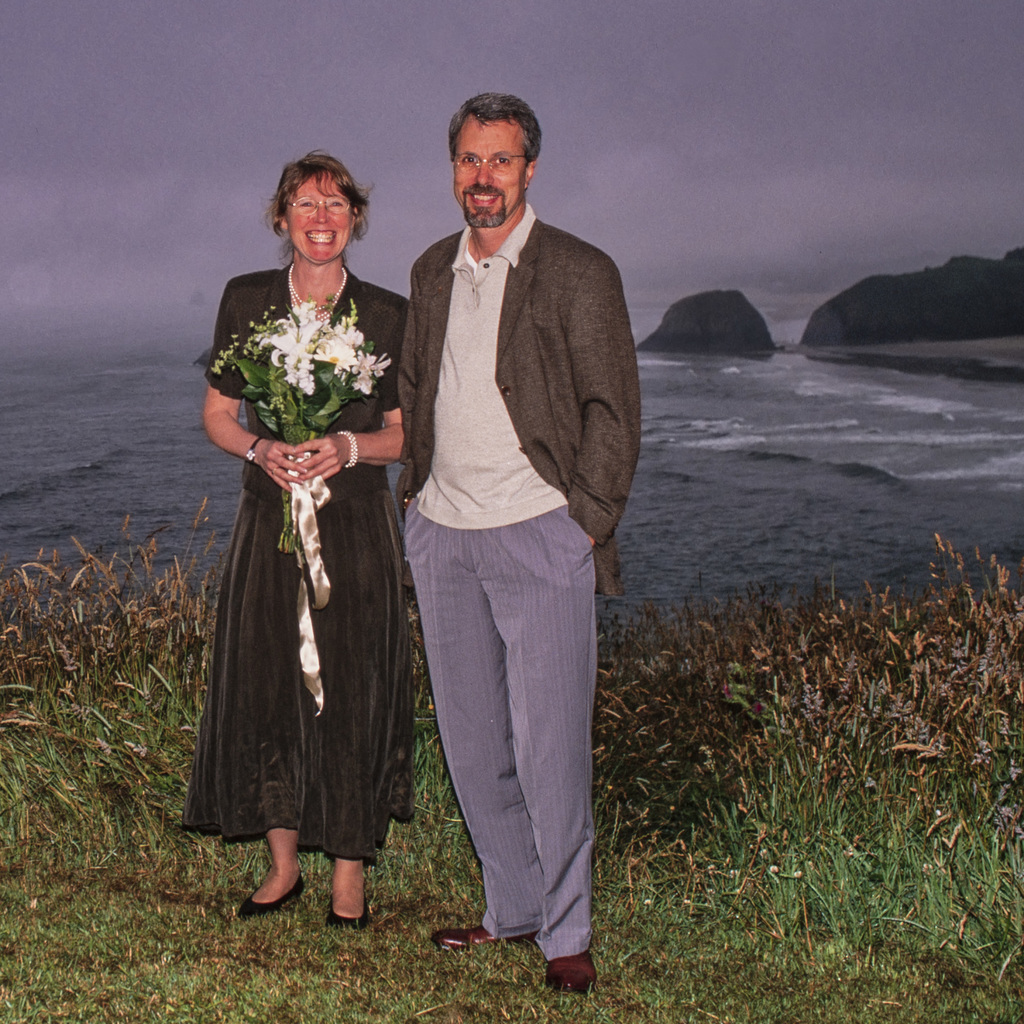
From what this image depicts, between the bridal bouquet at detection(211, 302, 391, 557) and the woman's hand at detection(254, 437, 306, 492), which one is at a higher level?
the bridal bouquet at detection(211, 302, 391, 557)

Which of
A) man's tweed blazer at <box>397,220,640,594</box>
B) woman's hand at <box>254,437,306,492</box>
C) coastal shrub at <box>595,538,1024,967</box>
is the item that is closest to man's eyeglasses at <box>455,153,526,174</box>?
man's tweed blazer at <box>397,220,640,594</box>

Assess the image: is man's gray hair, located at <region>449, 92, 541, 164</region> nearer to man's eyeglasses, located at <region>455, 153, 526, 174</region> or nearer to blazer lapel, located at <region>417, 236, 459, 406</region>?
man's eyeglasses, located at <region>455, 153, 526, 174</region>

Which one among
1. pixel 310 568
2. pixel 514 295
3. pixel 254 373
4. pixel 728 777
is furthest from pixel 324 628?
pixel 728 777

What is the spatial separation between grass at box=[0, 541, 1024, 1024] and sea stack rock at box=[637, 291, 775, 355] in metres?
60.7

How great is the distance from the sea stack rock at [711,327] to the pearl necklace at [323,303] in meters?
61.9

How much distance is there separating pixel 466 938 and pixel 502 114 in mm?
2827

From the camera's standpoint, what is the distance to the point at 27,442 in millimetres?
37469

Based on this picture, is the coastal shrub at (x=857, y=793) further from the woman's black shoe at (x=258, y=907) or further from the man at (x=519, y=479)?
the woman's black shoe at (x=258, y=907)

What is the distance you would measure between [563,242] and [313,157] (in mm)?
990

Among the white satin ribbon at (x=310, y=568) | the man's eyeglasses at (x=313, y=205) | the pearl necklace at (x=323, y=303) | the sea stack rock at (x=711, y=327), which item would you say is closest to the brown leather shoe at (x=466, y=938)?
the white satin ribbon at (x=310, y=568)

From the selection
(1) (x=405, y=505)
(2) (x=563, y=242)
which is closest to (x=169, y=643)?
(1) (x=405, y=505)

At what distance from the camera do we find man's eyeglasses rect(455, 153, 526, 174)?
360 centimetres

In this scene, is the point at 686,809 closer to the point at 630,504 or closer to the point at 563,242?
the point at 563,242

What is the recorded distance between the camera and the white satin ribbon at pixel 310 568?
402 centimetres
